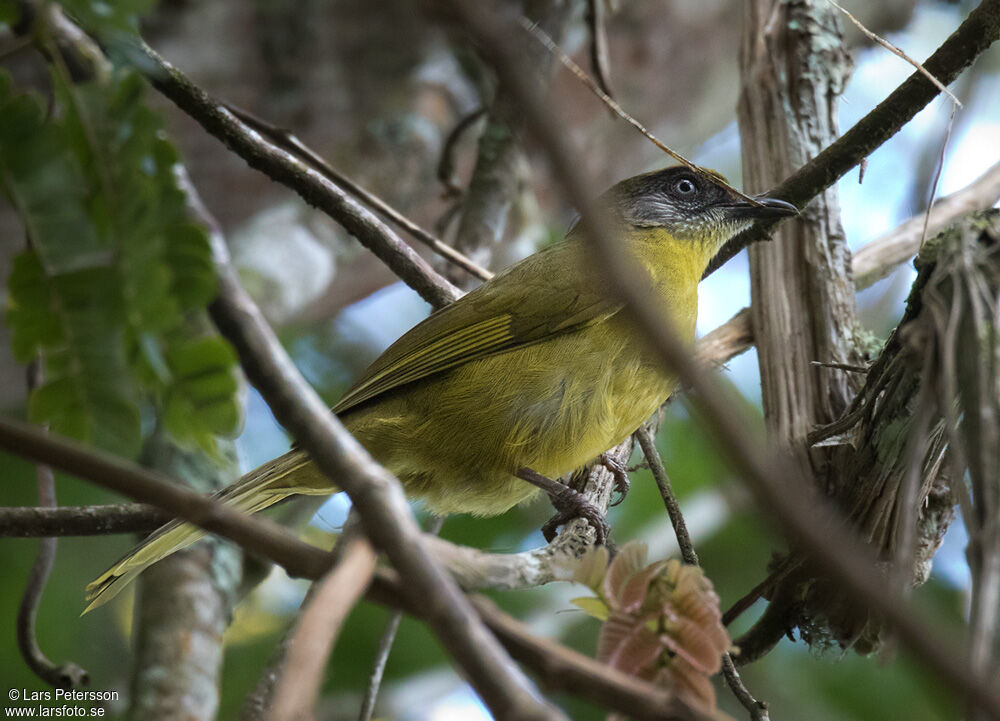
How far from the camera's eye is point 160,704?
302cm

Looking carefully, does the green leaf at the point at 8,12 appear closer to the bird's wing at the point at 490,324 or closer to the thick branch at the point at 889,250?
the bird's wing at the point at 490,324

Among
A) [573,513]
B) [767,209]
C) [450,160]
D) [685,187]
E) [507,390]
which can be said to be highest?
[450,160]

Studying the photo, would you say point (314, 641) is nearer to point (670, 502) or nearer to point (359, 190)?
point (670, 502)

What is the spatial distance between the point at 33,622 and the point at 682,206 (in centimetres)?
313

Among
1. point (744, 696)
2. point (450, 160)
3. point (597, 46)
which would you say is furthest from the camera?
point (450, 160)

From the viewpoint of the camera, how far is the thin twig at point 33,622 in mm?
2662

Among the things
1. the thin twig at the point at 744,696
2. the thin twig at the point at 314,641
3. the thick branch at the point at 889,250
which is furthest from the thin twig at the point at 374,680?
the thin twig at the point at 314,641

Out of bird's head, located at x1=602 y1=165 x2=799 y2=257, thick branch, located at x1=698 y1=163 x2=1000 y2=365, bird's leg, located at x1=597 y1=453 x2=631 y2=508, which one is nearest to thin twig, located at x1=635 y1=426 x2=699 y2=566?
bird's leg, located at x1=597 y1=453 x2=631 y2=508

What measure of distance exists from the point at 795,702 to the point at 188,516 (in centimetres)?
479

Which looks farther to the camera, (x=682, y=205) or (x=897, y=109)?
(x=682, y=205)

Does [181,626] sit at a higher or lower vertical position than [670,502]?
higher

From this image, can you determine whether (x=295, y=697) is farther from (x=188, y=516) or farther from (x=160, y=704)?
(x=160, y=704)

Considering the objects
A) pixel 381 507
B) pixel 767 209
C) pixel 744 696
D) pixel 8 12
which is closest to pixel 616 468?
pixel 767 209

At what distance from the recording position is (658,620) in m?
1.68
